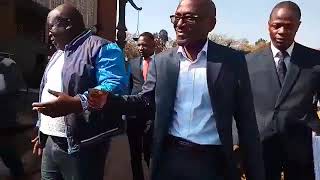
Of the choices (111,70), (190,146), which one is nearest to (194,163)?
(190,146)

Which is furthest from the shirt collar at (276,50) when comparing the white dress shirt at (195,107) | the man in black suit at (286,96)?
the white dress shirt at (195,107)

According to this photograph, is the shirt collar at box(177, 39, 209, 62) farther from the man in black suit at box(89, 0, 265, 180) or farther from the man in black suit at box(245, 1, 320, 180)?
the man in black suit at box(245, 1, 320, 180)

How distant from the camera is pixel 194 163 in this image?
2.80 m

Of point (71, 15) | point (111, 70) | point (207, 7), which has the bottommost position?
point (111, 70)

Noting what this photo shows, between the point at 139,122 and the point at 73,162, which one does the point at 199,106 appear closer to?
the point at 73,162

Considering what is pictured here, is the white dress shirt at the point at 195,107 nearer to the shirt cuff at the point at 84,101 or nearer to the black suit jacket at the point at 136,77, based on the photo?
the shirt cuff at the point at 84,101

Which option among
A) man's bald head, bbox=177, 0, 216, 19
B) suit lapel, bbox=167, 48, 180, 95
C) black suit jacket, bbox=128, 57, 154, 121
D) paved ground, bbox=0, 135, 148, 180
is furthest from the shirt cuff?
black suit jacket, bbox=128, 57, 154, 121

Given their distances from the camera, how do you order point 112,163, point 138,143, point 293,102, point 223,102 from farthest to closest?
point 112,163 < point 138,143 < point 293,102 < point 223,102

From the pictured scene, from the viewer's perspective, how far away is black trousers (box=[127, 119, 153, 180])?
18.4 ft

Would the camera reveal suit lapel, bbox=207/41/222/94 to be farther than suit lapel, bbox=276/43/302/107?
No

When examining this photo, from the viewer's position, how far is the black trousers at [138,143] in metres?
5.61

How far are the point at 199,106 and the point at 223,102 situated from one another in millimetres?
135

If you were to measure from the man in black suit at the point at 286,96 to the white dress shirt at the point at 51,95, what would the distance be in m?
1.38

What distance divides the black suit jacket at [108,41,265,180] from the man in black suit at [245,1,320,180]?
702mm
